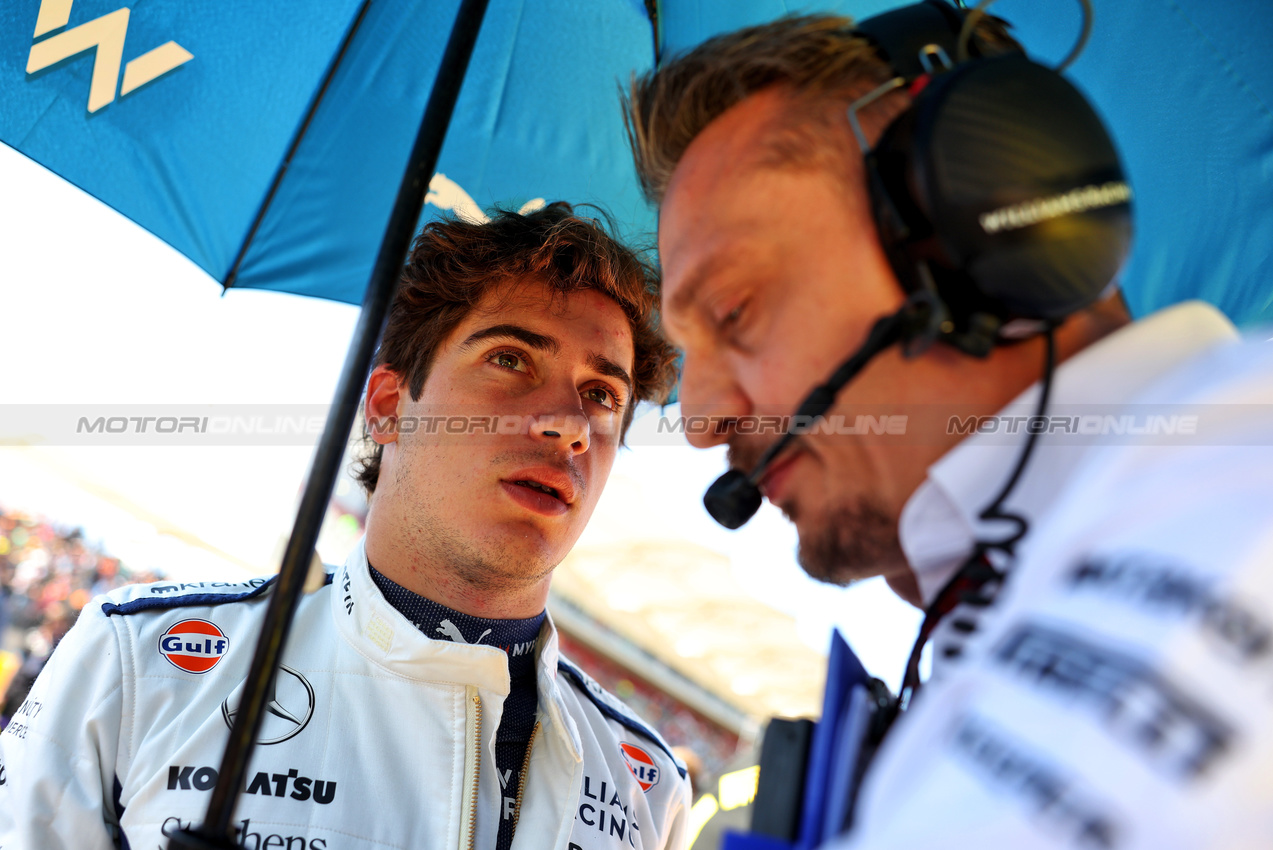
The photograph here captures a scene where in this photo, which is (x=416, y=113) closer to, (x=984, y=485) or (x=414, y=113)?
(x=414, y=113)

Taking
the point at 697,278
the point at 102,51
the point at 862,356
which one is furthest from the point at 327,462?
the point at 102,51

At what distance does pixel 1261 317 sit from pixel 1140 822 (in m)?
1.56

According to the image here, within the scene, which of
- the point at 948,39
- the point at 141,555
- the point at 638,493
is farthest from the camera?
the point at 141,555

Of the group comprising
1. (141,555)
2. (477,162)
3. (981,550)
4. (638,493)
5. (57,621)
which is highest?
(477,162)

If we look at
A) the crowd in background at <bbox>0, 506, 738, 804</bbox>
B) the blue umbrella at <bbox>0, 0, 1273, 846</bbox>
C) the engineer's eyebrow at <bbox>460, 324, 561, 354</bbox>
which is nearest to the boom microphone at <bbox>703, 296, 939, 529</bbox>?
the blue umbrella at <bbox>0, 0, 1273, 846</bbox>

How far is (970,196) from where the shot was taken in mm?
669

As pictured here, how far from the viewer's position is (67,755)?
41.8 inches

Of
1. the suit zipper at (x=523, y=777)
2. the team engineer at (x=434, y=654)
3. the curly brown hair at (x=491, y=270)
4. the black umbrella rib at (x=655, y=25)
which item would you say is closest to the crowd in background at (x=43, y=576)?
the curly brown hair at (x=491, y=270)

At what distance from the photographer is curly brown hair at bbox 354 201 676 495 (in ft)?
5.60

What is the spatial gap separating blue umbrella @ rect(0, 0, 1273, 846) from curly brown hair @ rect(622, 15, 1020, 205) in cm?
25

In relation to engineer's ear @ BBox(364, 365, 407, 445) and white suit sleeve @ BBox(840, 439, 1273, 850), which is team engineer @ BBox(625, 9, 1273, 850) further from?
engineer's ear @ BBox(364, 365, 407, 445)

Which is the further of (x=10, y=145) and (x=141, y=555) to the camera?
(x=141, y=555)

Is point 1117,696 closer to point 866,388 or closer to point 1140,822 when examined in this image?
point 1140,822

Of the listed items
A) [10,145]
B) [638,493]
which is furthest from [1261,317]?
[638,493]
